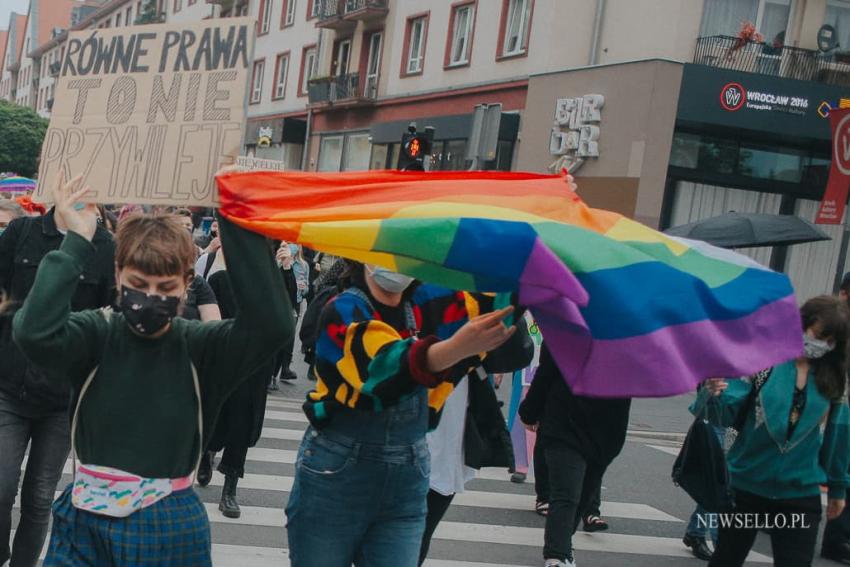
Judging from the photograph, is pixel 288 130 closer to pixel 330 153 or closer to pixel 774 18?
pixel 330 153

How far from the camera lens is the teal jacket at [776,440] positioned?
5137mm

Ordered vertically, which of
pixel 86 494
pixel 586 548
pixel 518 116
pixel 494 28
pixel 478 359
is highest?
pixel 494 28

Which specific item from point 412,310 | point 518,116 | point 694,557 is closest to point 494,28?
point 518,116

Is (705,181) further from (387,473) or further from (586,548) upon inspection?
(387,473)

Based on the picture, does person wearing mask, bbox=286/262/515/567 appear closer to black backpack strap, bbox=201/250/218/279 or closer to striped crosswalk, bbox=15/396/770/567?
striped crosswalk, bbox=15/396/770/567

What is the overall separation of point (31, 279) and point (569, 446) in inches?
115

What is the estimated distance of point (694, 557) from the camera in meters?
7.64

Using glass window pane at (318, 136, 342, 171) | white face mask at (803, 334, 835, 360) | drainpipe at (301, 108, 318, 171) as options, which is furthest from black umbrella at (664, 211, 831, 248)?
drainpipe at (301, 108, 318, 171)

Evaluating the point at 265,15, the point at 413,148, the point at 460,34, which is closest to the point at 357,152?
the point at 460,34

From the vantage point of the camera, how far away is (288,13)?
127ft

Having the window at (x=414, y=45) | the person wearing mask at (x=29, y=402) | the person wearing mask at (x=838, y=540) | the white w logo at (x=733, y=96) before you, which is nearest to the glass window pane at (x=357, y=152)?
the window at (x=414, y=45)

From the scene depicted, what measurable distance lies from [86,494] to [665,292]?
68.9 inches

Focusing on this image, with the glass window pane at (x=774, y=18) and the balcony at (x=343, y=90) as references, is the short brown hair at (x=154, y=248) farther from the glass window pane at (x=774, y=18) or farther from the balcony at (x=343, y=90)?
the balcony at (x=343, y=90)

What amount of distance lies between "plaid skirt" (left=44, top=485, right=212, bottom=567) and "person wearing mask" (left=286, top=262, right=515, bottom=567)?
62 cm
